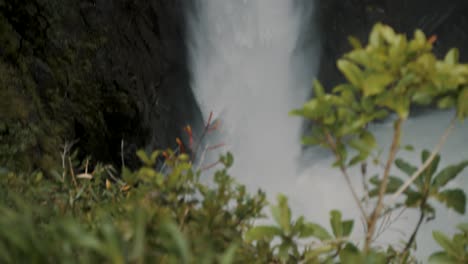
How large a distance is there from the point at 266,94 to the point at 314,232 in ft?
50.8

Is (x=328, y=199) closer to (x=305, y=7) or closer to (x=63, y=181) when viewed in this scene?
(x=305, y=7)

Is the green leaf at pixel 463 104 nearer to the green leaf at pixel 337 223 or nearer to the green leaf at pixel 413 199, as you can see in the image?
the green leaf at pixel 413 199

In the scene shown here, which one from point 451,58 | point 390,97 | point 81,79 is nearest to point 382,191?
point 390,97

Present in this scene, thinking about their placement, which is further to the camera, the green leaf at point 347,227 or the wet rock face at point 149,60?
the wet rock face at point 149,60

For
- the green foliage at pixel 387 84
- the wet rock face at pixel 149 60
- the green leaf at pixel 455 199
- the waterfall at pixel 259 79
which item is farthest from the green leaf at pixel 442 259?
the waterfall at pixel 259 79

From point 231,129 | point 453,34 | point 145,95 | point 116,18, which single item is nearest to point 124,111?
point 145,95

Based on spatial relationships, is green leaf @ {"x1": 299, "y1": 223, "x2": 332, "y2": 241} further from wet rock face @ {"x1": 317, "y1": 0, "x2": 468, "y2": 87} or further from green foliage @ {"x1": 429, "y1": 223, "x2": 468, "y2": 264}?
wet rock face @ {"x1": 317, "y1": 0, "x2": 468, "y2": 87}

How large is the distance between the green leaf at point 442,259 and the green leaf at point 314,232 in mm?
211

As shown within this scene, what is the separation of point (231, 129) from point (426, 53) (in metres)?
14.0

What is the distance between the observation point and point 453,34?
44.0 feet

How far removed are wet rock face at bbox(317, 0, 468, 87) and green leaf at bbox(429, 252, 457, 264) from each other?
48.9ft

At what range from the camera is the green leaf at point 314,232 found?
0.64m

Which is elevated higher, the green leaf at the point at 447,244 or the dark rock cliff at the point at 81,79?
the dark rock cliff at the point at 81,79

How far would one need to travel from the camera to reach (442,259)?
0.65 meters
